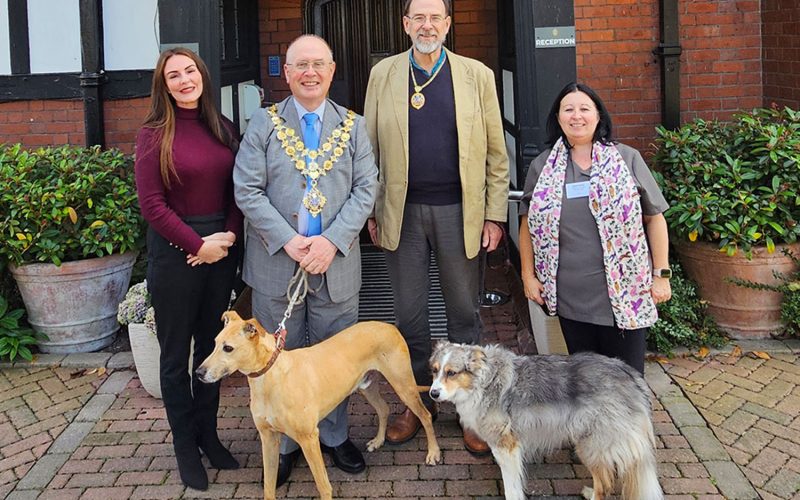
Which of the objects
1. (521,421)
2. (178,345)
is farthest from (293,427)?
(521,421)

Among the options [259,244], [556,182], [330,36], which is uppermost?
[330,36]

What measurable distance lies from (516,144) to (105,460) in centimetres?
367

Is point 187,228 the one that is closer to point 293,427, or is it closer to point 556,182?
point 293,427

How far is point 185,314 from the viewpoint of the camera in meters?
3.72

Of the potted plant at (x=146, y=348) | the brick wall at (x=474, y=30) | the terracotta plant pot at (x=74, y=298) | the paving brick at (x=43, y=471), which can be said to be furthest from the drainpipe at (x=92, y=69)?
the paving brick at (x=43, y=471)

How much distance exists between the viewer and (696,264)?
553 centimetres

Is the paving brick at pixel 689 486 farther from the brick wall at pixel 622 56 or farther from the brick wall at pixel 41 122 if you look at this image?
the brick wall at pixel 41 122

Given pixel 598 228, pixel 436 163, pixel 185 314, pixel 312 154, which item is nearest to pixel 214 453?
pixel 185 314

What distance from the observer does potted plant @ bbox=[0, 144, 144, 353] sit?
5414mm

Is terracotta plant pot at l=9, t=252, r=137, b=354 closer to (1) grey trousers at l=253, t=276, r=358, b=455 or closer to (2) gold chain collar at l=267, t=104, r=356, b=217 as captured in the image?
(1) grey trousers at l=253, t=276, r=358, b=455

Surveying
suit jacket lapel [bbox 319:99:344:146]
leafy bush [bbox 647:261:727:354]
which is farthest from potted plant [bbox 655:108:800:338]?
suit jacket lapel [bbox 319:99:344:146]

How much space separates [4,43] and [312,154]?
492 centimetres

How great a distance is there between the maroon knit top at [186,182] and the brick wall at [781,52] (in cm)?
485

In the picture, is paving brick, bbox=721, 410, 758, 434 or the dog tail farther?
paving brick, bbox=721, 410, 758, 434
